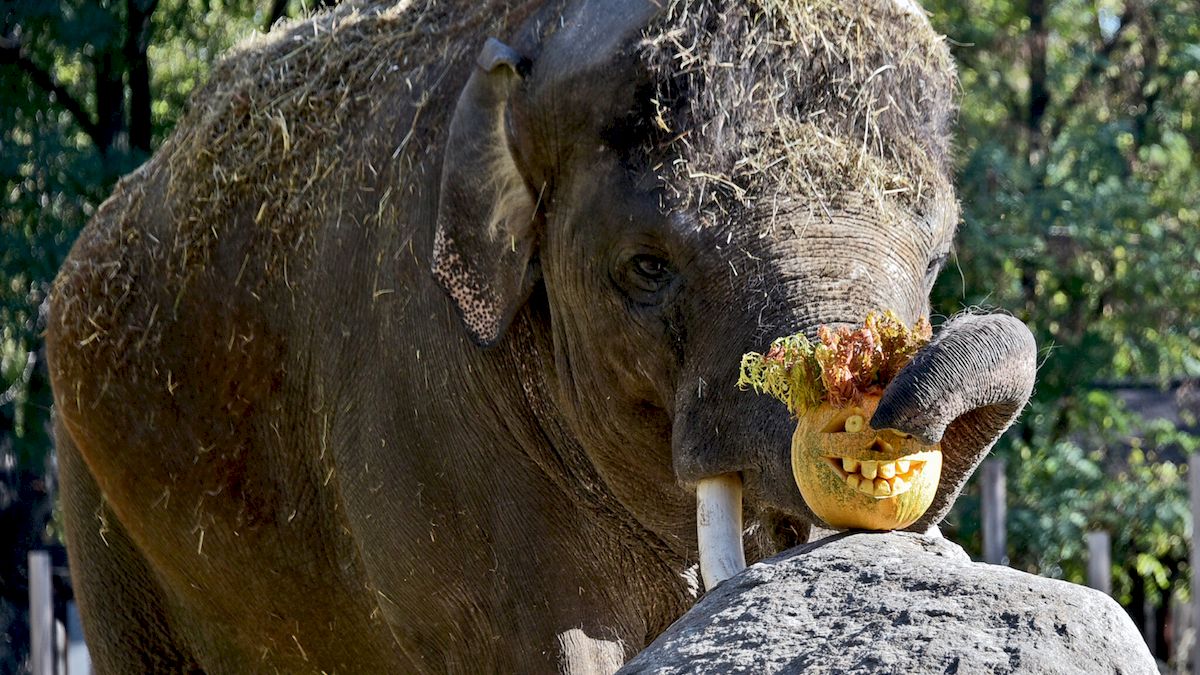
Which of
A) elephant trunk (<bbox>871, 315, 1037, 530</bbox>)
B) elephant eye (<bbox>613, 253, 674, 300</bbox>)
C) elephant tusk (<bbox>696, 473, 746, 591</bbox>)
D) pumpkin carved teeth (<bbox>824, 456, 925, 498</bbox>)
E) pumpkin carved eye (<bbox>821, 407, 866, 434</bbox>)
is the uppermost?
elephant eye (<bbox>613, 253, 674, 300</bbox>)

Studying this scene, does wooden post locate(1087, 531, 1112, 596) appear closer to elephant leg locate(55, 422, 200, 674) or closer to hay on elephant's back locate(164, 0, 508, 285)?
elephant leg locate(55, 422, 200, 674)

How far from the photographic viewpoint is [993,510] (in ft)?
28.9

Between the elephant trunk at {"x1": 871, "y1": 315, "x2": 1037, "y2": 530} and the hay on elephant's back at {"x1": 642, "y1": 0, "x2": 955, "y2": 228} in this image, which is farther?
the hay on elephant's back at {"x1": 642, "y1": 0, "x2": 955, "y2": 228}

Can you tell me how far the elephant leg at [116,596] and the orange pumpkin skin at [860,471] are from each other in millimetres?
3057

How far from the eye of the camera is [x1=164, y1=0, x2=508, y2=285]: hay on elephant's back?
420 cm

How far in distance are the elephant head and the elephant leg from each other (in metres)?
1.92

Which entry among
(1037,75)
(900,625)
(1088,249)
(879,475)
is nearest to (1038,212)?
(1088,249)

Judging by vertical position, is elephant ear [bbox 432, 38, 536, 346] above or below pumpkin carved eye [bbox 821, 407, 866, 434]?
above

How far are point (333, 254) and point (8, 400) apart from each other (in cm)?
490

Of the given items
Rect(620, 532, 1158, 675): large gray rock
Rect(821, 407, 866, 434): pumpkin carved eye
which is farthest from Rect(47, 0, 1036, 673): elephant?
Rect(620, 532, 1158, 675): large gray rock

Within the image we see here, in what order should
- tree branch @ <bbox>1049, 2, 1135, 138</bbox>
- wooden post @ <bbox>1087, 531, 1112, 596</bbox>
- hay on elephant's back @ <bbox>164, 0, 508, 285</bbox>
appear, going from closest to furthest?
hay on elephant's back @ <bbox>164, 0, 508, 285</bbox>
wooden post @ <bbox>1087, 531, 1112, 596</bbox>
tree branch @ <bbox>1049, 2, 1135, 138</bbox>

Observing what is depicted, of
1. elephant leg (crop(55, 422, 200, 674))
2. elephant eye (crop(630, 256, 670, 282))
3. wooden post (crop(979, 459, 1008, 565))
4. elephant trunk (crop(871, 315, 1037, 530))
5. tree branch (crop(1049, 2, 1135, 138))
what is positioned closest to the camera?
elephant trunk (crop(871, 315, 1037, 530))

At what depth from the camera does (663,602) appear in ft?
13.4

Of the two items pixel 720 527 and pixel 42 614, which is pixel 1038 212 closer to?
pixel 42 614
